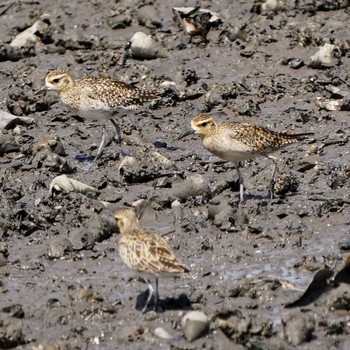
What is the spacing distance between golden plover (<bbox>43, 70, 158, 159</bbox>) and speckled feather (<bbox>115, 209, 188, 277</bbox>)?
204 inches

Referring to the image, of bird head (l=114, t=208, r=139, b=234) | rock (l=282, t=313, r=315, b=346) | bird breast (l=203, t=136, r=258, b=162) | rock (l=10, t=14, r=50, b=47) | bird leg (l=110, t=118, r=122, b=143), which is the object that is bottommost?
rock (l=10, t=14, r=50, b=47)

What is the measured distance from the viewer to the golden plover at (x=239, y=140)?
13.9 meters

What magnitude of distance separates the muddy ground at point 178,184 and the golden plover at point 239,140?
1.44 ft

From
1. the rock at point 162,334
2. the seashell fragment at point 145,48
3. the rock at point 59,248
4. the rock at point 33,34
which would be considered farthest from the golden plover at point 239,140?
the rock at point 33,34

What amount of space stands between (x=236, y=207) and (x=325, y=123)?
3454mm

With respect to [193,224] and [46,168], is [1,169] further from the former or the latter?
[193,224]

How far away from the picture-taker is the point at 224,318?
35.5ft

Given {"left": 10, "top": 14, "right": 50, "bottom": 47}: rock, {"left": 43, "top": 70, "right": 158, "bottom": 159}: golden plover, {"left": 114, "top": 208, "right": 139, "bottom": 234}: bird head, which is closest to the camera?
{"left": 114, "top": 208, "right": 139, "bottom": 234}: bird head

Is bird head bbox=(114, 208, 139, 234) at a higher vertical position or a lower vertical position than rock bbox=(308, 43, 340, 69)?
higher

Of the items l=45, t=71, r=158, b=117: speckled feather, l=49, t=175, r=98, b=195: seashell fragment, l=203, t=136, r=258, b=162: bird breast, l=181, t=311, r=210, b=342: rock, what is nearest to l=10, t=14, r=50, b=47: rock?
l=45, t=71, r=158, b=117: speckled feather

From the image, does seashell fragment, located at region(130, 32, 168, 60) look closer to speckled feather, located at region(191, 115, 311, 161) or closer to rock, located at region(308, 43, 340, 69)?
rock, located at region(308, 43, 340, 69)

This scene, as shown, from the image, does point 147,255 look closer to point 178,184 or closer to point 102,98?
point 178,184

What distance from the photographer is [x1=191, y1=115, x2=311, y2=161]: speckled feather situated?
13.9 m

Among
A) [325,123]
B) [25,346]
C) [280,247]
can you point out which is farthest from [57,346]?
[325,123]
